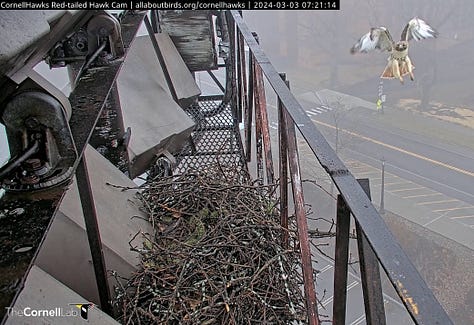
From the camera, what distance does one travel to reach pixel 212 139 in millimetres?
4309

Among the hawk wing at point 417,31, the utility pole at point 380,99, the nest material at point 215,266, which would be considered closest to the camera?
the nest material at point 215,266

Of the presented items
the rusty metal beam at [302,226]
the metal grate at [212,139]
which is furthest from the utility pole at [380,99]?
the rusty metal beam at [302,226]

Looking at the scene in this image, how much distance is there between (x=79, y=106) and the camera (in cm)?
145

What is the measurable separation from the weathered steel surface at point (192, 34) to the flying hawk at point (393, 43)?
93.7 inches

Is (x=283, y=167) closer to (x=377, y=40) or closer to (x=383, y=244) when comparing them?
(x=383, y=244)

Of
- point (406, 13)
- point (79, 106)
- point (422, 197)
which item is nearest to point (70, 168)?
point (79, 106)

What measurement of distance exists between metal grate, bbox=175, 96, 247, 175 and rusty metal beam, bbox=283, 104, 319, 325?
145 centimetres

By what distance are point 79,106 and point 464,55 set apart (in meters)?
18.0

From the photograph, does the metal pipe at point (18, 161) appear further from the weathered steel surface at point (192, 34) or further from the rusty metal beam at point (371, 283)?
the weathered steel surface at point (192, 34)

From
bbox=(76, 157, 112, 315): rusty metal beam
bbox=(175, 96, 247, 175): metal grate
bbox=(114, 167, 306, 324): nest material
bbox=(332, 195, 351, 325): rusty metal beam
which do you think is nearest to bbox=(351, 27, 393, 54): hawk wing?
bbox=(175, 96, 247, 175): metal grate

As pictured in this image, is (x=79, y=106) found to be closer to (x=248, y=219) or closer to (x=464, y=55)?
(x=248, y=219)

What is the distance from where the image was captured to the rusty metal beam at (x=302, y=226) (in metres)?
1.66

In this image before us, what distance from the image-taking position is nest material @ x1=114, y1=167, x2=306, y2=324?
2004mm

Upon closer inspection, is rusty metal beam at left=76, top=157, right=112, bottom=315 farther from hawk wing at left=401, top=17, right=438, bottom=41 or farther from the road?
the road
